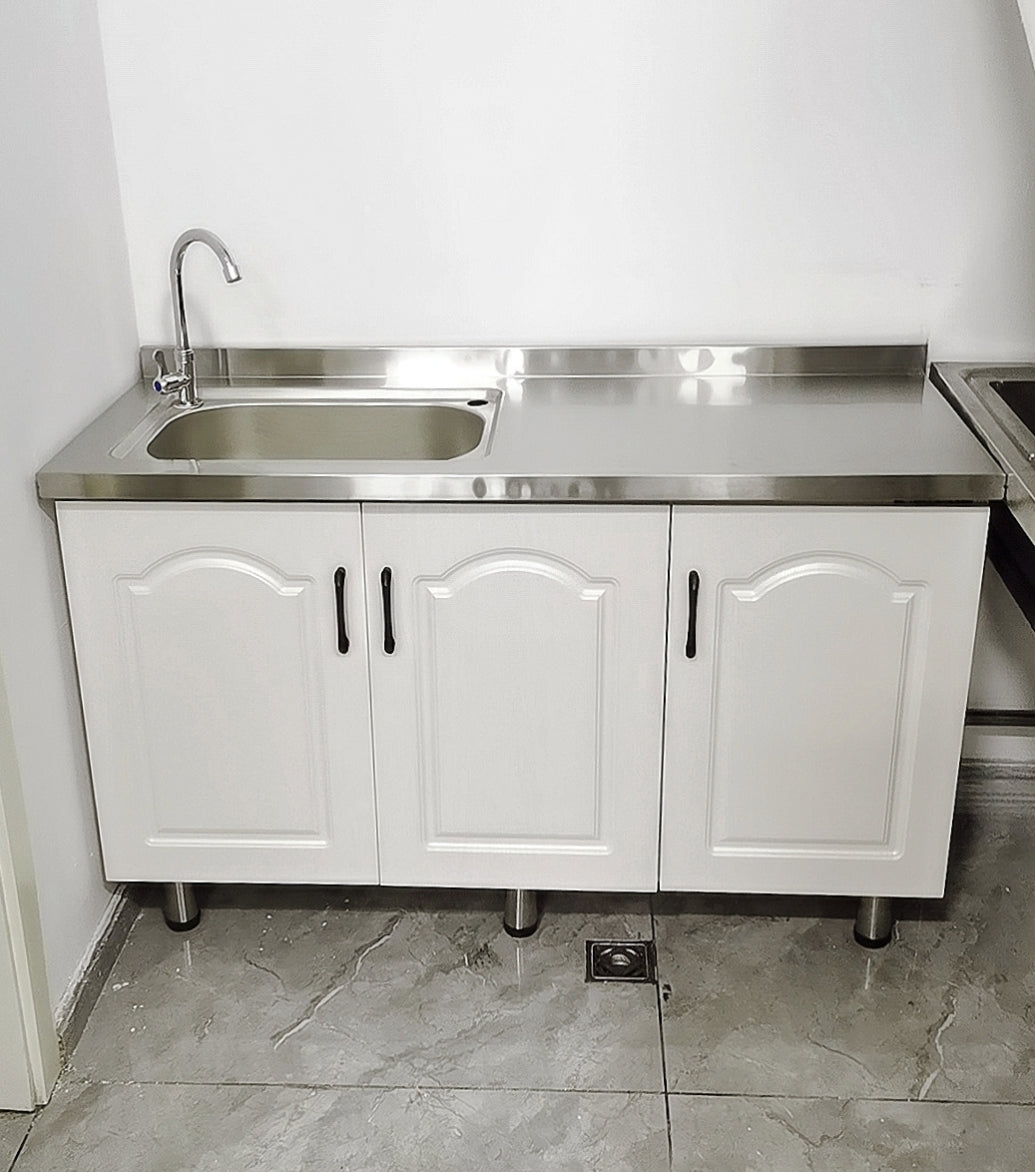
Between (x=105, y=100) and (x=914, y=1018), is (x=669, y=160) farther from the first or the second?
(x=914, y=1018)

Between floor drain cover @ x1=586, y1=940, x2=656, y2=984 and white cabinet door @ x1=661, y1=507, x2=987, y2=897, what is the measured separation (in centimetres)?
15

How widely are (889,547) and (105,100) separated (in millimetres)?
1421

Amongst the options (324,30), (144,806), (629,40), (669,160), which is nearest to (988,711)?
(669,160)

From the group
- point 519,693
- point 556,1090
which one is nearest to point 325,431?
point 519,693

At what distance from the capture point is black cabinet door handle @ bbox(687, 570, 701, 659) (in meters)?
1.85

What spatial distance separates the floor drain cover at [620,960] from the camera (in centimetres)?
209

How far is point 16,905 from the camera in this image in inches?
68.8

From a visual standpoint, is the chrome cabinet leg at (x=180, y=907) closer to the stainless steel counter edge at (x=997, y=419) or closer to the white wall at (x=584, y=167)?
the white wall at (x=584, y=167)

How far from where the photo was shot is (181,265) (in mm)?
2156

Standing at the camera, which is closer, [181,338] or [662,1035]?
[662,1035]

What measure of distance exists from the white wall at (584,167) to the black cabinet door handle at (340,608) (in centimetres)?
58

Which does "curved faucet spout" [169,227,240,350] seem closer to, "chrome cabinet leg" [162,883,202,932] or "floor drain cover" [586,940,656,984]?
"chrome cabinet leg" [162,883,202,932]

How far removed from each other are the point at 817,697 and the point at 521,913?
24.4 inches

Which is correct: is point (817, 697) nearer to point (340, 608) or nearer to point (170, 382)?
point (340, 608)
